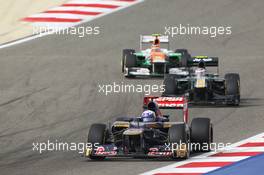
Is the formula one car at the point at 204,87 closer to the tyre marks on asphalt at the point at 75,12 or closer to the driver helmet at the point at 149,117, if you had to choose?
the driver helmet at the point at 149,117

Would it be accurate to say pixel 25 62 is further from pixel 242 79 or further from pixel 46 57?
pixel 242 79

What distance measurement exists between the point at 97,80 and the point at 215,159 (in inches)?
443

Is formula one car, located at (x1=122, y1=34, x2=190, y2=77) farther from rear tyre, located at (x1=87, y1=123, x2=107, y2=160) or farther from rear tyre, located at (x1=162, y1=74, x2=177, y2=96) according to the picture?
rear tyre, located at (x1=87, y1=123, x2=107, y2=160)

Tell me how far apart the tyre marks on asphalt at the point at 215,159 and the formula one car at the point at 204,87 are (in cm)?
464

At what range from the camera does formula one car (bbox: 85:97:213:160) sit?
18422 mm

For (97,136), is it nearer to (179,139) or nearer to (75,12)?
(179,139)

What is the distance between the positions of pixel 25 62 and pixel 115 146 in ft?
45.7

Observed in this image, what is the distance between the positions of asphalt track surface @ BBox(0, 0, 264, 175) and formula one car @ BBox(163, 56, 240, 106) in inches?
14.5

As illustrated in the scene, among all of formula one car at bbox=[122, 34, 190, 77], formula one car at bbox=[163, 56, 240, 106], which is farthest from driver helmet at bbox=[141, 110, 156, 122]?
formula one car at bbox=[122, 34, 190, 77]

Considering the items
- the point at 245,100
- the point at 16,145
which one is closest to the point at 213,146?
the point at 16,145

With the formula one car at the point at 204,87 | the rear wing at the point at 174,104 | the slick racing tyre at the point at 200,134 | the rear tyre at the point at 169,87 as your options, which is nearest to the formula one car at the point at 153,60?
the formula one car at the point at 204,87

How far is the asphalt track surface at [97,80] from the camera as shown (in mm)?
19625

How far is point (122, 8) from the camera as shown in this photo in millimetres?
39156

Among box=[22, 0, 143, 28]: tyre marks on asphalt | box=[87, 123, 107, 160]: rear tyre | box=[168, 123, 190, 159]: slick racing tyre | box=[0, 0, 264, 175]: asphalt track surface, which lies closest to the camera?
box=[168, 123, 190, 159]: slick racing tyre
